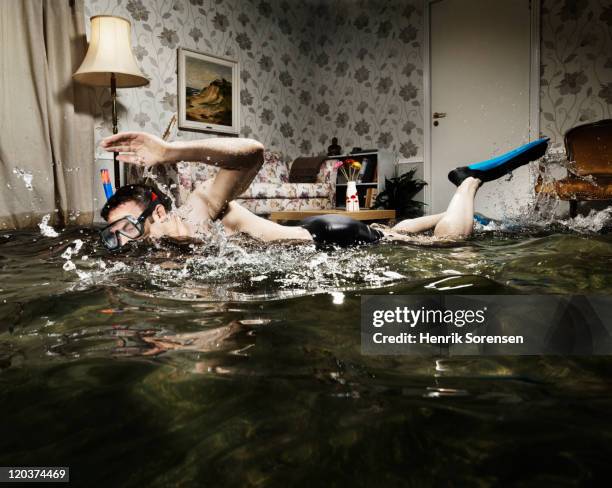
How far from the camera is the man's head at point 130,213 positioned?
6.04 feet

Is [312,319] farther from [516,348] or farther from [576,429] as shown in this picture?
[576,429]

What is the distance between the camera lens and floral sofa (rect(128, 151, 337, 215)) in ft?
14.3

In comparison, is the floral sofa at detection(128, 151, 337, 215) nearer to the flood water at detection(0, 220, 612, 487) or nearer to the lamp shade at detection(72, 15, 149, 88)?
the lamp shade at detection(72, 15, 149, 88)

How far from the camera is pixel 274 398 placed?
1.89ft

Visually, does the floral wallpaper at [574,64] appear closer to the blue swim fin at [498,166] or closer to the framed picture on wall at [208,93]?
the blue swim fin at [498,166]

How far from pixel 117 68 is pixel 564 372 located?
3918mm

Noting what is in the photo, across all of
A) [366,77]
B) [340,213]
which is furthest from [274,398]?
[366,77]

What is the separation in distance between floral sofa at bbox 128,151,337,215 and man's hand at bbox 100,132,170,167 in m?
2.55

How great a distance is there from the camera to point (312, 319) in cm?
92

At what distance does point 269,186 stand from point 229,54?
1.71m

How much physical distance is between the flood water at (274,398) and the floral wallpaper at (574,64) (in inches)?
160

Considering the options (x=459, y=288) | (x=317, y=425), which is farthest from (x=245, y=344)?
(x=459, y=288)

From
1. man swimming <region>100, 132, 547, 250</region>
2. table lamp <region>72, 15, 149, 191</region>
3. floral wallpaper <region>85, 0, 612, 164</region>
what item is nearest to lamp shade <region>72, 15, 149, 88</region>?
table lamp <region>72, 15, 149, 191</region>

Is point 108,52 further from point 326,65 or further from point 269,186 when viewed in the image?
point 326,65
